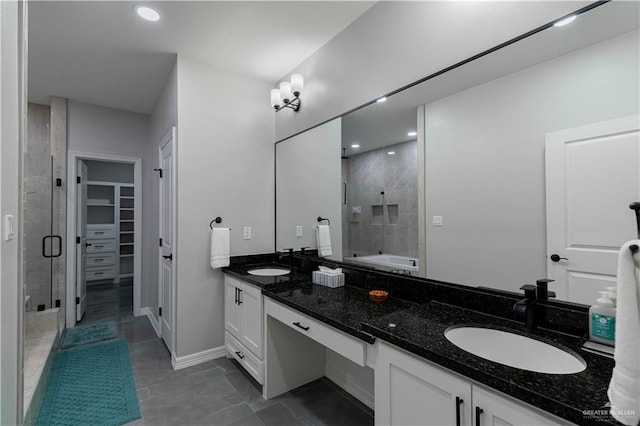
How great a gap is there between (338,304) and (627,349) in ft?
4.00

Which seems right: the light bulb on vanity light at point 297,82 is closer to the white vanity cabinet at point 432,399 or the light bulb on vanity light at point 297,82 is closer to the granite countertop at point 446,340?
the granite countertop at point 446,340

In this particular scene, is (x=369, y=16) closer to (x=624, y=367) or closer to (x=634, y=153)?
(x=634, y=153)

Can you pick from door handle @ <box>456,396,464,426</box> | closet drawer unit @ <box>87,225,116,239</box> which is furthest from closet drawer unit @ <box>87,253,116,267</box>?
door handle @ <box>456,396,464,426</box>

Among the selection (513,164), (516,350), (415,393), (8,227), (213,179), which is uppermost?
(213,179)

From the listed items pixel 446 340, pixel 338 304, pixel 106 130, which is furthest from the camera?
pixel 106 130

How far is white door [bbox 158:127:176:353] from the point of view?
272cm

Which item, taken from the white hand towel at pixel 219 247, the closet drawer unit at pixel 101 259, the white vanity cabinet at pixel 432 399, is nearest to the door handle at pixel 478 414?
the white vanity cabinet at pixel 432 399

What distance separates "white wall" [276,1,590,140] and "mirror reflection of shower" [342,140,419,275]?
446mm

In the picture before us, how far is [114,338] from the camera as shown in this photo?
3229 millimetres

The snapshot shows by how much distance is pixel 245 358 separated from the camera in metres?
2.36

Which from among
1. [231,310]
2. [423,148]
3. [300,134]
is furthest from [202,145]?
[423,148]

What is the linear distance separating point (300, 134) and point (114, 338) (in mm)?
2965

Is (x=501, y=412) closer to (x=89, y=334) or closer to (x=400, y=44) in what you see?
(x=400, y=44)

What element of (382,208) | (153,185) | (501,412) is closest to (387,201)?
(382,208)
